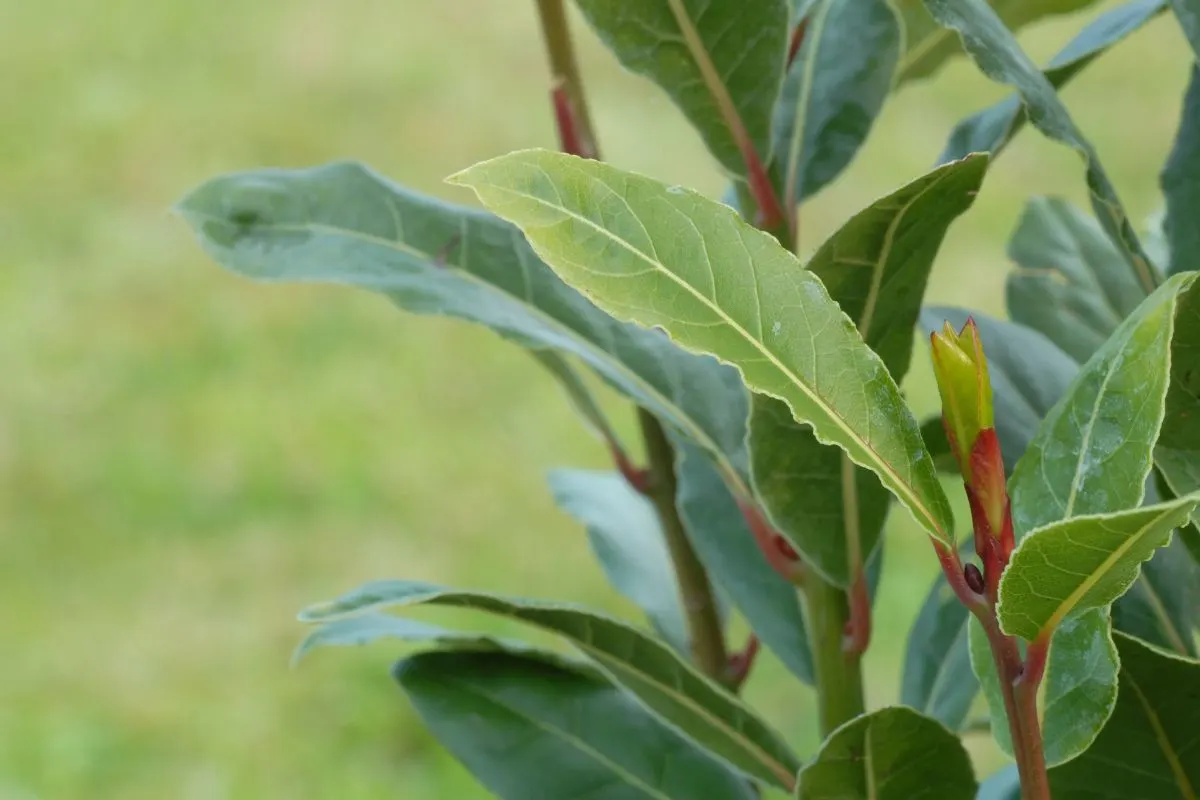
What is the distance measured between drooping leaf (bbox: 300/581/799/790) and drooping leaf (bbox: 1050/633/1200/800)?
0.10 meters

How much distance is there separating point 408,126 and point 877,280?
88.7 inches

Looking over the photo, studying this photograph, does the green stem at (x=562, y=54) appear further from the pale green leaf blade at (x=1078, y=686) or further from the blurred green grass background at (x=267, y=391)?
the blurred green grass background at (x=267, y=391)

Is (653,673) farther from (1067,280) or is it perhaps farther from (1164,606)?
(1067,280)

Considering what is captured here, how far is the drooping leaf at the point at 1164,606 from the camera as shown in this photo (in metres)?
0.48

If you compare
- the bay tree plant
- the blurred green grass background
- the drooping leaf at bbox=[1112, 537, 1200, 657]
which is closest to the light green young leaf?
the bay tree plant

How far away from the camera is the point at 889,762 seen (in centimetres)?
40

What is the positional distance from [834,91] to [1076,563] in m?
0.26

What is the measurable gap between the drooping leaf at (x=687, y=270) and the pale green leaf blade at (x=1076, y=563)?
0.05m

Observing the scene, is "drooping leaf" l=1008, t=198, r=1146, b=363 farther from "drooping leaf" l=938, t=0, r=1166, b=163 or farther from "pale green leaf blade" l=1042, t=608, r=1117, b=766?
"pale green leaf blade" l=1042, t=608, r=1117, b=766

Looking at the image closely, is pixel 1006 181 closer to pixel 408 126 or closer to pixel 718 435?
pixel 408 126

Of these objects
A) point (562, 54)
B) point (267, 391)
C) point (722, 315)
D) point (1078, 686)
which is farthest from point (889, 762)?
point (267, 391)

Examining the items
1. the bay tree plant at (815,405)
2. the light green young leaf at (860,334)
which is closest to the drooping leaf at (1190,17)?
the bay tree plant at (815,405)

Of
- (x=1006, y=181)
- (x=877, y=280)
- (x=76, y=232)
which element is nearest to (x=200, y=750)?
(x=76, y=232)

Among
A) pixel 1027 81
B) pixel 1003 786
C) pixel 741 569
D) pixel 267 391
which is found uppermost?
pixel 267 391
